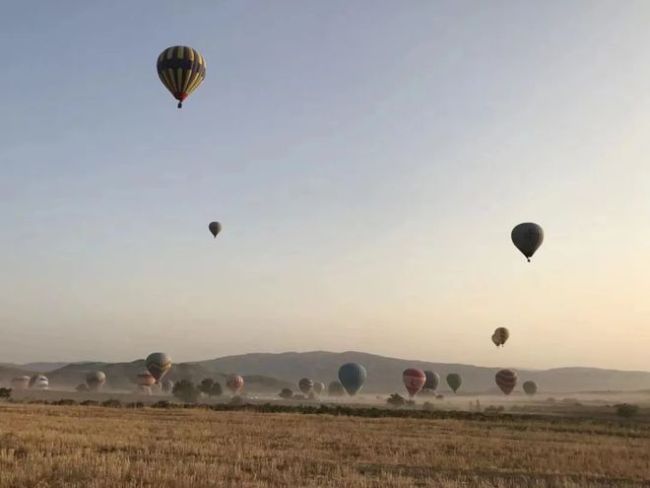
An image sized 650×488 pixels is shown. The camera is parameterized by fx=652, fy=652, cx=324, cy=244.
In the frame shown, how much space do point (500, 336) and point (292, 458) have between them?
9689 centimetres

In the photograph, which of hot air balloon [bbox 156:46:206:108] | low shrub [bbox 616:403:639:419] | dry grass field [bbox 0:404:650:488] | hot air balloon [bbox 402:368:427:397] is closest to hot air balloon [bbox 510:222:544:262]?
dry grass field [bbox 0:404:650:488]

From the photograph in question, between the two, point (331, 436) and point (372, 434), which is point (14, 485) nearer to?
point (331, 436)

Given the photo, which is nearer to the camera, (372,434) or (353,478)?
(353,478)

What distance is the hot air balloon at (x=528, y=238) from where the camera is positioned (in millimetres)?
58875

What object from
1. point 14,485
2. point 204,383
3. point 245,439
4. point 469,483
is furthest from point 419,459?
point 204,383

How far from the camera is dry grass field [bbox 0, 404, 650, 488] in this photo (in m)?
16.7

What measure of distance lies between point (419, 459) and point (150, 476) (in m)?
10.6

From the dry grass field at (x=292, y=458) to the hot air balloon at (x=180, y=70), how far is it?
78.8 ft

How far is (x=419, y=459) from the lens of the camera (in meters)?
23.1

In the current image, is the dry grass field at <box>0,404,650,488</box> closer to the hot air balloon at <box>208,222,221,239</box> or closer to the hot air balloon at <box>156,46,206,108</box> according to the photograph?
the hot air balloon at <box>156,46,206,108</box>

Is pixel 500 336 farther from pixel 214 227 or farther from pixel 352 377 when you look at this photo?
pixel 214 227

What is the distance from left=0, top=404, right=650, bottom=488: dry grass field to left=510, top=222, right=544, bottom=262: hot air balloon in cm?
2571

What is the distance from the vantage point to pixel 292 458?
21.9 metres

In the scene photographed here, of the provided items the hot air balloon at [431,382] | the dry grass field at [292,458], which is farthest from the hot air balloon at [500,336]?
the dry grass field at [292,458]
